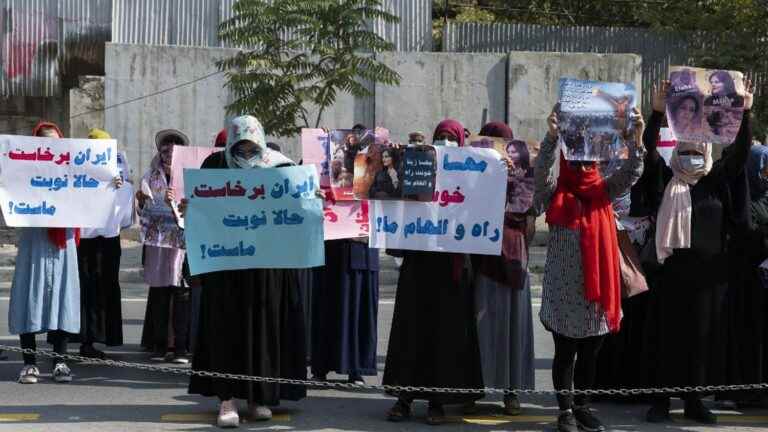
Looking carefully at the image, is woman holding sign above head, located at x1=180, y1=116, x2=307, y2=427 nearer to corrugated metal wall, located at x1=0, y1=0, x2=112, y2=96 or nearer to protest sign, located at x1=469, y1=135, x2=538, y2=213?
protest sign, located at x1=469, y1=135, x2=538, y2=213

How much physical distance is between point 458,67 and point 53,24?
670cm

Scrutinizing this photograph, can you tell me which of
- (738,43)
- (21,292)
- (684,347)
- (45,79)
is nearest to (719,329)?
(684,347)

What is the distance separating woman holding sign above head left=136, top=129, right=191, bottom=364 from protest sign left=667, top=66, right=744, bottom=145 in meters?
4.15

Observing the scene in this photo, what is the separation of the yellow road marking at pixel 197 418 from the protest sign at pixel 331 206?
142 cm

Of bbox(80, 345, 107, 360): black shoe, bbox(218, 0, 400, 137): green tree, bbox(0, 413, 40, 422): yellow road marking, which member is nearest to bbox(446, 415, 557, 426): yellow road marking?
bbox(0, 413, 40, 422): yellow road marking

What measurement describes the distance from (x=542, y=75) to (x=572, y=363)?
13.3m

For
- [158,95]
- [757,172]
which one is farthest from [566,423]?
[158,95]

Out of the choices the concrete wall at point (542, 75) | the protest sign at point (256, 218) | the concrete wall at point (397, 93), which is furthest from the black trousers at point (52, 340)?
the concrete wall at point (542, 75)

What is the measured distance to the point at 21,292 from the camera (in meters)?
8.84

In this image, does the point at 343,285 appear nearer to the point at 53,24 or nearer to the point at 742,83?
Answer: the point at 742,83

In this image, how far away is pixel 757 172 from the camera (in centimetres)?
791

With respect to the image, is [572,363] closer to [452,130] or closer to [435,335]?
[435,335]

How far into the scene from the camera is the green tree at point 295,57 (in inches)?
596

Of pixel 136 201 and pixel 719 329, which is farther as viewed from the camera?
pixel 136 201
